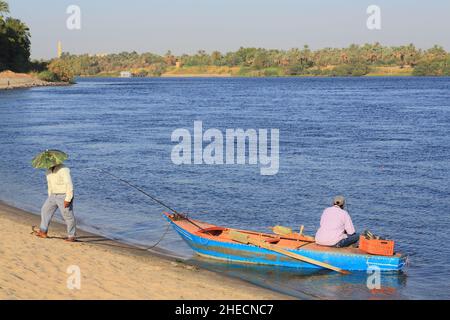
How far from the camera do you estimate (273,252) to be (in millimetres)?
15320

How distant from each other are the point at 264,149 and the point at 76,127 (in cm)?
1796

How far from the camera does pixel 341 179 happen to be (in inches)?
1112

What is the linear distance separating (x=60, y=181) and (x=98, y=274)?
2785 millimetres

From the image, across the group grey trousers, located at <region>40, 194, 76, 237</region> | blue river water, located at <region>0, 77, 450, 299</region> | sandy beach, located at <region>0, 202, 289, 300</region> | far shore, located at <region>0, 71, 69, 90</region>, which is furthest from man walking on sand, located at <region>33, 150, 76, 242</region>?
far shore, located at <region>0, 71, 69, 90</region>

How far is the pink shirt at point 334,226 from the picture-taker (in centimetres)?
1466

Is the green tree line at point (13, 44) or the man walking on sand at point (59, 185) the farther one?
the green tree line at point (13, 44)

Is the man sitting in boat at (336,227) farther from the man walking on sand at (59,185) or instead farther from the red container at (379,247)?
the man walking on sand at (59,185)

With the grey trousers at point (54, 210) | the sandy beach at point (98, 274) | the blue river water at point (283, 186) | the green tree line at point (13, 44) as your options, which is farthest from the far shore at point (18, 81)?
the sandy beach at point (98, 274)

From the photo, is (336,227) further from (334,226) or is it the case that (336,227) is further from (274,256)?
(274,256)

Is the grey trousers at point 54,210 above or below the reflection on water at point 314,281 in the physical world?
above

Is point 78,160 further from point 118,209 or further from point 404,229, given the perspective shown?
point 404,229

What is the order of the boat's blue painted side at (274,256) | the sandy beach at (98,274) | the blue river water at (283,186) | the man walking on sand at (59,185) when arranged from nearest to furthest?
1. the sandy beach at (98,274)
2. the man walking on sand at (59,185)
3. the boat's blue painted side at (274,256)
4. the blue river water at (283,186)

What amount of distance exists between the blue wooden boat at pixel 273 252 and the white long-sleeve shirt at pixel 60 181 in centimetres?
324
